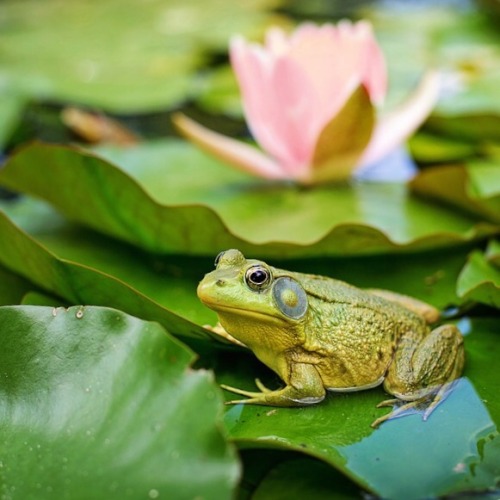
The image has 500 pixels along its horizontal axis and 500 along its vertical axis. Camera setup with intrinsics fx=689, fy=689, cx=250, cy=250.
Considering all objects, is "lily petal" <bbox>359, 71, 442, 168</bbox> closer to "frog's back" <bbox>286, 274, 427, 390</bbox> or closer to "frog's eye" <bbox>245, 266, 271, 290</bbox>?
"frog's back" <bbox>286, 274, 427, 390</bbox>

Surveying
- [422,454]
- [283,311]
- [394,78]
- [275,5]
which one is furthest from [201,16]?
[422,454]

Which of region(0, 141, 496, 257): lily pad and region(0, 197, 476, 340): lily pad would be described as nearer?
region(0, 197, 476, 340): lily pad

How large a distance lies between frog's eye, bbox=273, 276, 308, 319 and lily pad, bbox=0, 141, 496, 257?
0.75ft

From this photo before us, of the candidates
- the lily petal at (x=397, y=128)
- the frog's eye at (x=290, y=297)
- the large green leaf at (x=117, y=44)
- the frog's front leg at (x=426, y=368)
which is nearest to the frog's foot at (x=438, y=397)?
the frog's front leg at (x=426, y=368)

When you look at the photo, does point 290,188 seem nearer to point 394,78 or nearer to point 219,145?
point 219,145

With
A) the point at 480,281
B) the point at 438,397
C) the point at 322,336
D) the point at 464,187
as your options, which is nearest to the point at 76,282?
the point at 322,336

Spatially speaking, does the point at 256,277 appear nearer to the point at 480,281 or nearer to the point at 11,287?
the point at 480,281

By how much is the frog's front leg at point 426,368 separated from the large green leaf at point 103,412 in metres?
0.48

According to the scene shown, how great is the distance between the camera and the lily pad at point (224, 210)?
1786 mm

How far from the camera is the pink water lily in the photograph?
211 cm

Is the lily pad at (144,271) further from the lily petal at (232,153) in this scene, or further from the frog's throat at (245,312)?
the lily petal at (232,153)

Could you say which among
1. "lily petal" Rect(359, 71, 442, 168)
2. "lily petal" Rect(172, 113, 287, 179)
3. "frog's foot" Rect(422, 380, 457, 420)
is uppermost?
"lily petal" Rect(359, 71, 442, 168)

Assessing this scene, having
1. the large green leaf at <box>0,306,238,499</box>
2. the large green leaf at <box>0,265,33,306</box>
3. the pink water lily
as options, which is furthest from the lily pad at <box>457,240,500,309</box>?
the large green leaf at <box>0,265,33,306</box>

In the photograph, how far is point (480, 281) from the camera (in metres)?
1.70
